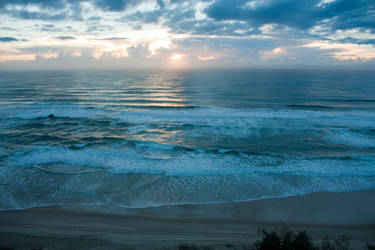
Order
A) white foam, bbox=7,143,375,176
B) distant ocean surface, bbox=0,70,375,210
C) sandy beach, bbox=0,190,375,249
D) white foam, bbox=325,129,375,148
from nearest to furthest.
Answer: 1. sandy beach, bbox=0,190,375,249
2. distant ocean surface, bbox=0,70,375,210
3. white foam, bbox=7,143,375,176
4. white foam, bbox=325,129,375,148

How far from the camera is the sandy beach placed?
5535 millimetres

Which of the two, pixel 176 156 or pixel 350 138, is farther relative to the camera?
pixel 350 138

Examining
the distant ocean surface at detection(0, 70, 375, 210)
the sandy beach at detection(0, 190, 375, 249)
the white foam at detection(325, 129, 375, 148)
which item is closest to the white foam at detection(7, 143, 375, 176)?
the distant ocean surface at detection(0, 70, 375, 210)

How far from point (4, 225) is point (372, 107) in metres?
33.1

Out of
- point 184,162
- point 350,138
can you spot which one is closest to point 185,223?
point 184,162

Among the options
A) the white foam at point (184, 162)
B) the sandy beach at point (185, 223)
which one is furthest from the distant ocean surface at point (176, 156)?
the sandy beach at point (185, 223)

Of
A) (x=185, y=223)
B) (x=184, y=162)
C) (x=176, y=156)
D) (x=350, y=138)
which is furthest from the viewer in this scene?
(x=350, y=138)

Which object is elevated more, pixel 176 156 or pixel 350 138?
pixel 350 138

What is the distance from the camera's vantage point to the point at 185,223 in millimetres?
6438

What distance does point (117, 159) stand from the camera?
11.0 m

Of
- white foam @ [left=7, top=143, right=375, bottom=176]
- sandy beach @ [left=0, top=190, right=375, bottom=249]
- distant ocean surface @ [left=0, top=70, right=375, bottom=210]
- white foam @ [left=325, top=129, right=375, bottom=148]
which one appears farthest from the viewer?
white foam @ [left=325, top=129, right=375, bottom=148]

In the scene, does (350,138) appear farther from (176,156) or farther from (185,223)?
(185,223)

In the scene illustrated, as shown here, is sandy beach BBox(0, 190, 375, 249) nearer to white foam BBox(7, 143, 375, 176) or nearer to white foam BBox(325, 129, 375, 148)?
white foam BBox(7, 143, 375, 176)

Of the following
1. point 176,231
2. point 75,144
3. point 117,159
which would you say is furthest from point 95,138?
point 176,231
